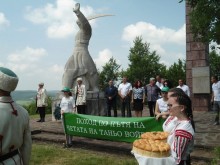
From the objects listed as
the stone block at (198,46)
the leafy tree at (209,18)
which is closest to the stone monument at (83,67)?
the stone block at (198,46)

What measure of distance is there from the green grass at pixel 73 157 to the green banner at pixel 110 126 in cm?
45

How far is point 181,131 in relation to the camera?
10.3ft

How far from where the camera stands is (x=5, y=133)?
3240 millimetres

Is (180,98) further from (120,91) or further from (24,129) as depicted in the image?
(120,91)

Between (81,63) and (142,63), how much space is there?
22.8m

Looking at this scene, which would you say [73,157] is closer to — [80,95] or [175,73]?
[80,95]

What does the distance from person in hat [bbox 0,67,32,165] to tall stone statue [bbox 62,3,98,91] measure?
1124cm

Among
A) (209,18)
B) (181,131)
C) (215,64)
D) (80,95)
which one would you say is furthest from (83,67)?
(215,64)

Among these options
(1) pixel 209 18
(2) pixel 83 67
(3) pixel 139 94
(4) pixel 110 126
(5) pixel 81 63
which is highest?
(1) pixel 209 18

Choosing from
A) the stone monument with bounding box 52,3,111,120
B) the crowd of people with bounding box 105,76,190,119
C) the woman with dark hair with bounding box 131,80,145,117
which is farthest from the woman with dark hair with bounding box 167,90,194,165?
the stone monument with bounding box 52,3,111,120

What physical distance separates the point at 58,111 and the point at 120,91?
2810 mm

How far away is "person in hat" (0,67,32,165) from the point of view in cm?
323

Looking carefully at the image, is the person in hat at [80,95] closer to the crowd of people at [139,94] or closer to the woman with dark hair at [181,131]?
the crowd of people at [139,94]

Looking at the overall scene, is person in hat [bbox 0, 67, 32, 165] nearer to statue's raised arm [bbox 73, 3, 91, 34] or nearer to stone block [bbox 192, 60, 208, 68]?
statue's raised arm [bbox 73, 3, 91, 34]
